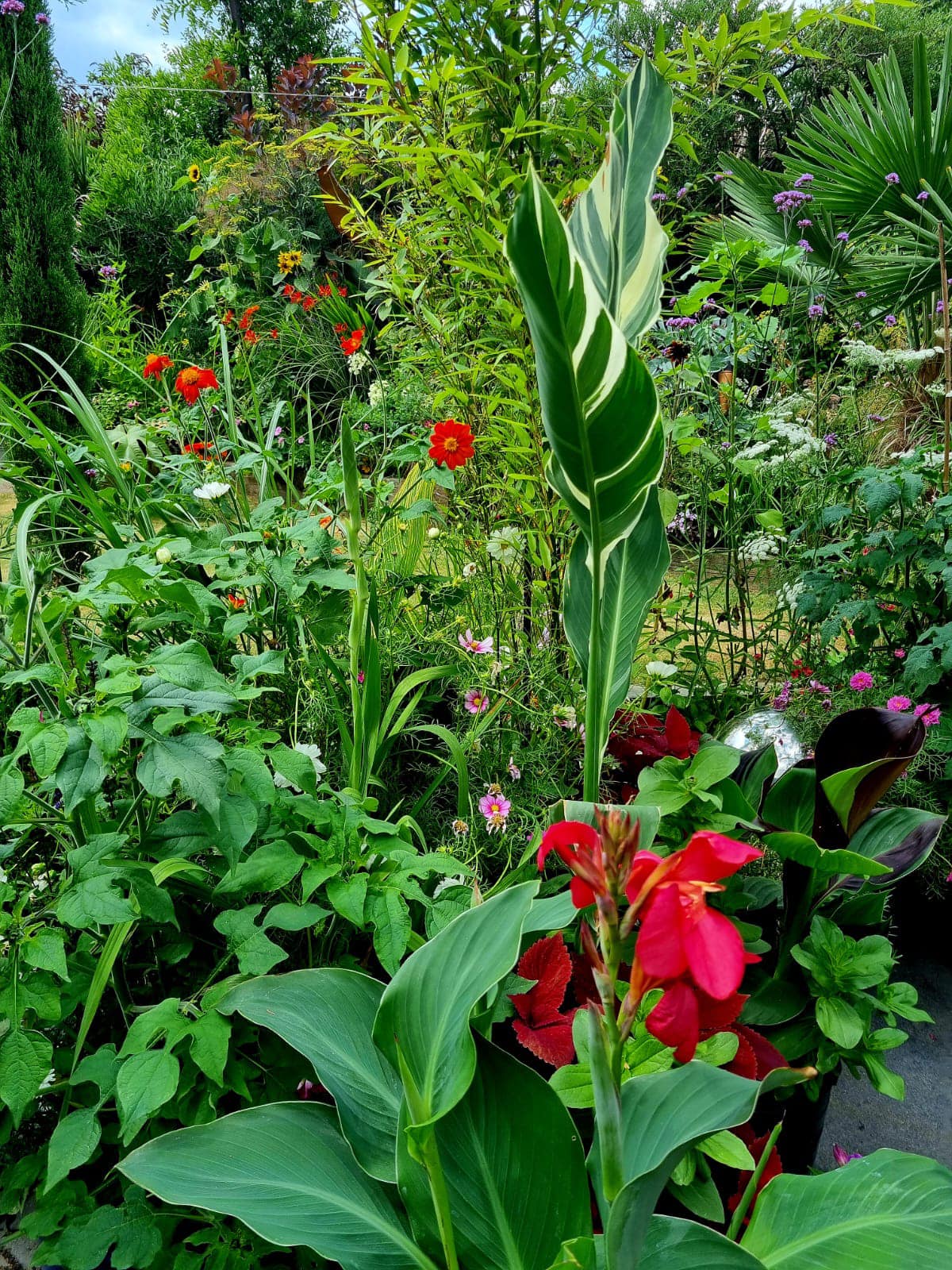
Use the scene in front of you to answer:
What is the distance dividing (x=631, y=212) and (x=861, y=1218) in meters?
1.12

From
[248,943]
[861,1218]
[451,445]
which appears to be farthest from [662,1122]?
[451,445]

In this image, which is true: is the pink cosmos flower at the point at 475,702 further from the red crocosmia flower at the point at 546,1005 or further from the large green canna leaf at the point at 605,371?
the red crocosmia flower at the point at 546,1005

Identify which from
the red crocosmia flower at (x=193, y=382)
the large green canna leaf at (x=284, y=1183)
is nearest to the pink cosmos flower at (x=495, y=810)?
the large green canna leaf at (x=284, y=1183)

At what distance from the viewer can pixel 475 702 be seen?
1.51 metres

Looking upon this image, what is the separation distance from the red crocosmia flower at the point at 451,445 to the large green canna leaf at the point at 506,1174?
1.02 m

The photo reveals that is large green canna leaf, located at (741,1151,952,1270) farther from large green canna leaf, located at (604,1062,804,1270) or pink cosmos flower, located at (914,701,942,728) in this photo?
pink cosmos flower, located at (914,701,942,728)

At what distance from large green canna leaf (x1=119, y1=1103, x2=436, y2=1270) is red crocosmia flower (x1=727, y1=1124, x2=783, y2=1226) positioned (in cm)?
42

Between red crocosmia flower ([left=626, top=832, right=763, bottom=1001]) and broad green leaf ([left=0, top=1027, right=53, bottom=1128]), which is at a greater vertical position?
red crocosmia flower ([left=626, top=832, right=763, bottom=1001])

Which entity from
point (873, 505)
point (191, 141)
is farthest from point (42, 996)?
point (191, 141)

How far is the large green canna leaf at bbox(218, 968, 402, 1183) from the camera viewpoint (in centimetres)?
82

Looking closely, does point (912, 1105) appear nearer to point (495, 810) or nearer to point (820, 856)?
point (820, 856)

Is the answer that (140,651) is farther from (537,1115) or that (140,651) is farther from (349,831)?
(537,1115)

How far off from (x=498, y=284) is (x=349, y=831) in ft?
3.52

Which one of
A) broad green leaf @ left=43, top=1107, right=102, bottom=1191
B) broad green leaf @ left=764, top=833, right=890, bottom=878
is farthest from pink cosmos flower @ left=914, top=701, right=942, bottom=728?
broad green leaf @ left=43, top=1107, right=102, bottom=1191
